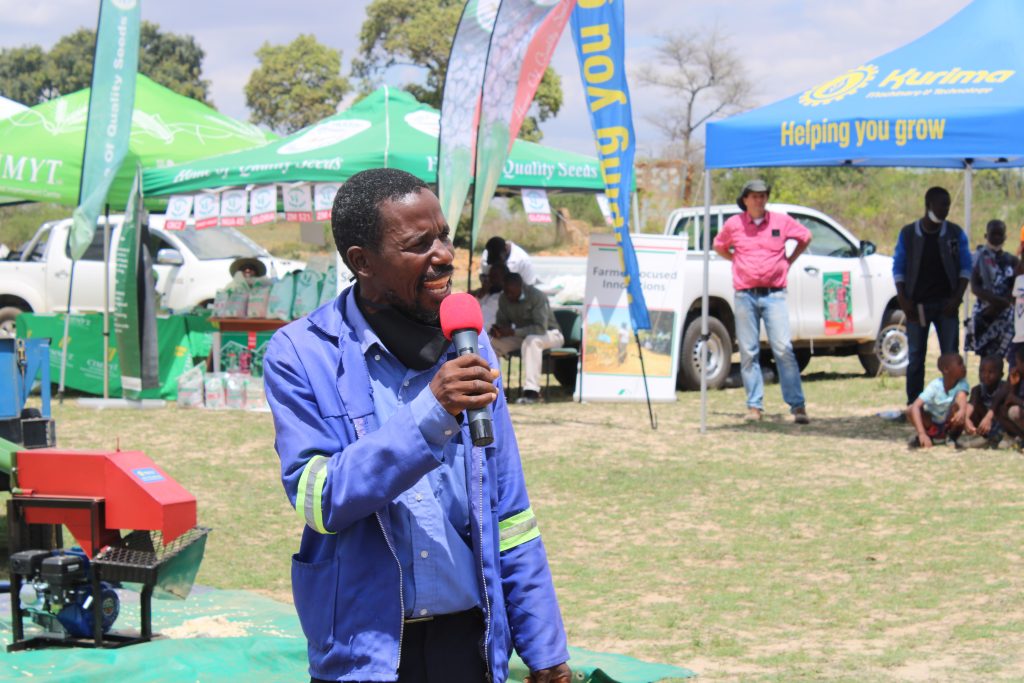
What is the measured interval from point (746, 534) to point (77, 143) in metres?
10.4

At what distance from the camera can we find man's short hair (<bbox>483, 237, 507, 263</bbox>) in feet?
43.4

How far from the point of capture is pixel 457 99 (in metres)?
9.48

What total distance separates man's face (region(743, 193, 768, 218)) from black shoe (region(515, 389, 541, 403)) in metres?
3.20

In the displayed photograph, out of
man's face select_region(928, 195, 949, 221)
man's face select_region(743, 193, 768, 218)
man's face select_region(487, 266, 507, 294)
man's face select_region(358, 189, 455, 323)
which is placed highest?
man's face select_region(743, 193, 768, 218)

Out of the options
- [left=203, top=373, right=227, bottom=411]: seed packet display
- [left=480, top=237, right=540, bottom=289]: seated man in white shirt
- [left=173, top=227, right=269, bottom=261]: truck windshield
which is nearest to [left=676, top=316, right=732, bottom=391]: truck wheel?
[left=480, top=237, right=540, bottom=289]: seated man in white shirt

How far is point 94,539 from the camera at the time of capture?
496 centimetres

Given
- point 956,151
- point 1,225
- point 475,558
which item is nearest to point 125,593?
point 475,558

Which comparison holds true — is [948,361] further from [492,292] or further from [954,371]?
[492,292]

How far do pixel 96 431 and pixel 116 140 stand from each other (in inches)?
122

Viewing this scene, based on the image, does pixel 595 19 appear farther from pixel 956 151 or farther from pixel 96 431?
pixel 96 431

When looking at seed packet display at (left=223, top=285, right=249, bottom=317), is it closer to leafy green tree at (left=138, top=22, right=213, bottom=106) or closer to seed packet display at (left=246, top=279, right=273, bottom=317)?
seed packet display at (left=246, top=279, right=273, bottom=317)

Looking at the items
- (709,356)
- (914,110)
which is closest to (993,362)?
(914,110)

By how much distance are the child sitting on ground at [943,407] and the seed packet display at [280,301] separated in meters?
6.92

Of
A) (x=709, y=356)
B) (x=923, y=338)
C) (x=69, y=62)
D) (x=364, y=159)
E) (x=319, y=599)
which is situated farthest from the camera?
(x=69, y=62)
